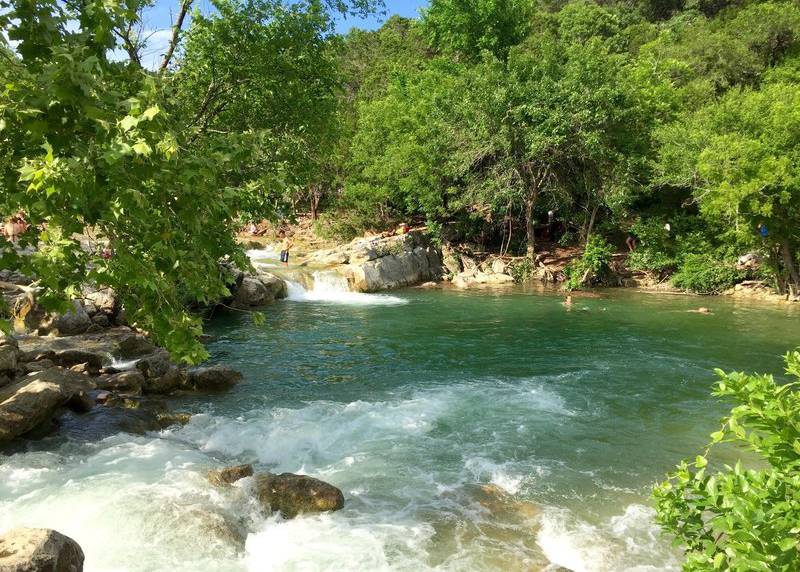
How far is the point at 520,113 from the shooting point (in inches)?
1056

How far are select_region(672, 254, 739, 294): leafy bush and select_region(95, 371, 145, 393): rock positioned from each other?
23633 mm

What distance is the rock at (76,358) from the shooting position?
12516 millimetres

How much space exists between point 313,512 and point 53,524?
9.51 feet

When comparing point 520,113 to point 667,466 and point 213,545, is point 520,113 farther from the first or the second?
point 213,545

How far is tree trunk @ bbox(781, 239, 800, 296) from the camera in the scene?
21.7m

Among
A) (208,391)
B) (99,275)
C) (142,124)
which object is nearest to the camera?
(142,124)

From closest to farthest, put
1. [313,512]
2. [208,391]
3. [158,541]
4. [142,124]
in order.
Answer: [142,124]
[158,541]
[313,512]
[208,391]

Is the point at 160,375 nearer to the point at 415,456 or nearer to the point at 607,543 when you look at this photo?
the point at 415,456

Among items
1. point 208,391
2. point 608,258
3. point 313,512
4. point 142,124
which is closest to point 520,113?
point 608,258

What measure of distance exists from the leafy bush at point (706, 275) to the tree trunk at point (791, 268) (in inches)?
100

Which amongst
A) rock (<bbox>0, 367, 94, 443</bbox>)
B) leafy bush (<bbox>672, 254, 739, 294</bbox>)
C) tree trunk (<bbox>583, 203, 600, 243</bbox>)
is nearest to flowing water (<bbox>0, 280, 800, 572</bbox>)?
rock (<bbox>0, 367, 94, 443</bbox>)

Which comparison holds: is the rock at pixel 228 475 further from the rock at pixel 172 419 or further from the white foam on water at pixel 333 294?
the white foam on water at pixel 333 294

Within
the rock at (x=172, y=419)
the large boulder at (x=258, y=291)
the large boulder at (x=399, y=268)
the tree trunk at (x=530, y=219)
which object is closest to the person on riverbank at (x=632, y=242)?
the tree trunk at (x=530, y=219)

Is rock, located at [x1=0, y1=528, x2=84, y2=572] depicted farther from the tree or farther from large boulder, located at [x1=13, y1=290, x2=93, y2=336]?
the tree
